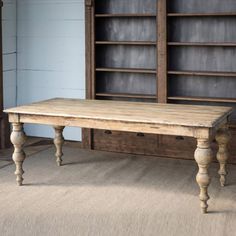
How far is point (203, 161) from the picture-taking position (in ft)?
13.2

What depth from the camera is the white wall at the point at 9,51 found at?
675 centimetres

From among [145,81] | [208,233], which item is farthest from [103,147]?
[208,233]

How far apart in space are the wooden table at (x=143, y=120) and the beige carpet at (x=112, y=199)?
0.79 feet

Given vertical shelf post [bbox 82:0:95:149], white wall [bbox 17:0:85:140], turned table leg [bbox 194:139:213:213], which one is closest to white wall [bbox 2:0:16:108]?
white wall [bbox 17:0:85:140]

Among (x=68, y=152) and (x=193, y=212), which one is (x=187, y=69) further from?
(x=193, y=212)

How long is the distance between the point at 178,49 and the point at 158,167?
1.45 metres

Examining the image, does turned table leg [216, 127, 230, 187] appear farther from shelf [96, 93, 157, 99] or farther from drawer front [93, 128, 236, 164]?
shelf [96, 93, 157, 99]

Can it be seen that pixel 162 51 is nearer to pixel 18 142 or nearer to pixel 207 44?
pixel 207 44

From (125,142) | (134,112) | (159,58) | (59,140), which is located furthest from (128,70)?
(134,112)

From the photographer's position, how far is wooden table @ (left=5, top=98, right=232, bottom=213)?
13.3ft

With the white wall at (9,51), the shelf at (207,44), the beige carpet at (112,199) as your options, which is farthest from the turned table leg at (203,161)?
the white wall at (9,51)

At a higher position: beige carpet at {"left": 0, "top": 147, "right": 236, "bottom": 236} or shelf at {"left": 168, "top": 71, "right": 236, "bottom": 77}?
shelf at {"left": 168, "top": 71, "right": 236, "bottom": 77}

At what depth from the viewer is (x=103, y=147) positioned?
6238 millimetres

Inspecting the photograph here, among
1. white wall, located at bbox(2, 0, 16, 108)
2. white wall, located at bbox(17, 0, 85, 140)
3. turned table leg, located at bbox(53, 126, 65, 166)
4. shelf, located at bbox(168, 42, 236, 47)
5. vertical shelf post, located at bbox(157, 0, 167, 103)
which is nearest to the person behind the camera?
turned table leg, located at bbox(53, 126, 65, 166)
